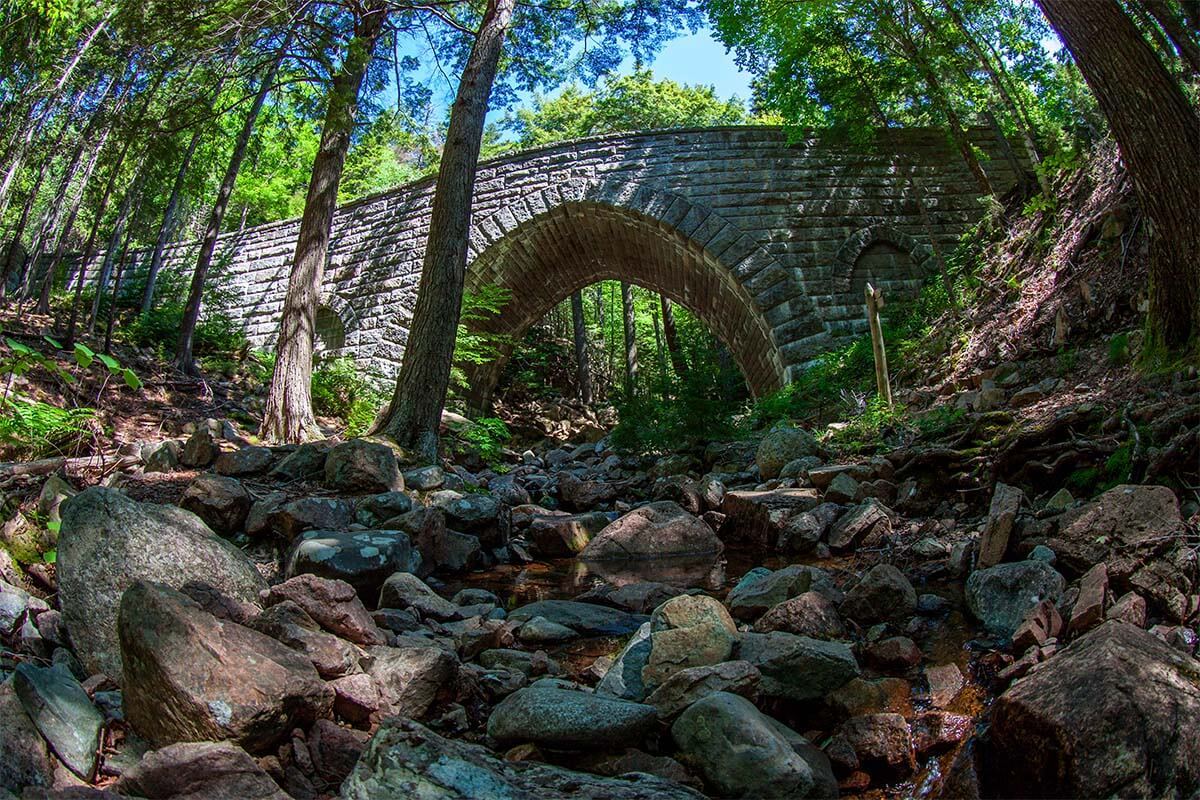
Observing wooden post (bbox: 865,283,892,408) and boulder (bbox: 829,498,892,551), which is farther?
wooden post (bbox: 865,283,892,408)

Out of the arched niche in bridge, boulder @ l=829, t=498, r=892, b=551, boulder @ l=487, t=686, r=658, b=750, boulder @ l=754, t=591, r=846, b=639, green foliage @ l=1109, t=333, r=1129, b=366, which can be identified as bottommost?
boulder @ l=487, t=686, r=658, b=750

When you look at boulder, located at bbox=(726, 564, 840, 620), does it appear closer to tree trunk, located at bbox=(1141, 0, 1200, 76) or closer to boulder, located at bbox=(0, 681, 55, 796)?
boulder, located at bbox=(0, 681, 55, 796)

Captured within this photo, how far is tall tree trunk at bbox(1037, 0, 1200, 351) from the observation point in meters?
3.93

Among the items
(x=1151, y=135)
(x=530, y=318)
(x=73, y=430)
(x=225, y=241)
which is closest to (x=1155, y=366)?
(x=1151, y=135)

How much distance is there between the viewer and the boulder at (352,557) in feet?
13.0

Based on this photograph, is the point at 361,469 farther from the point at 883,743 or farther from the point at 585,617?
the point at 883,743

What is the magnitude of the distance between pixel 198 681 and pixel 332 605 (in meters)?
0.86

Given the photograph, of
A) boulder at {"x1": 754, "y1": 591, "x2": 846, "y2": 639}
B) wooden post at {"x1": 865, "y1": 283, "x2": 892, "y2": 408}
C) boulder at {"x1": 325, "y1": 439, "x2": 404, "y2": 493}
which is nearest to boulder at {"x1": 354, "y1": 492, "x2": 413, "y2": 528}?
boulder at {"x1": 325, "y1": 439, "x2": 404, "y2": 493}

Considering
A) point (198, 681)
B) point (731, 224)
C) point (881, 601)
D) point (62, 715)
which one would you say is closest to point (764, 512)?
point (881, 601)

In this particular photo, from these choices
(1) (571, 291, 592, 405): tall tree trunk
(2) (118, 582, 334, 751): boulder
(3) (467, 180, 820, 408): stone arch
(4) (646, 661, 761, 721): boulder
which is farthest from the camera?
(1) (571, 291, 592, 405): tall tree trunk

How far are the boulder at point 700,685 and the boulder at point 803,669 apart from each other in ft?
0.39

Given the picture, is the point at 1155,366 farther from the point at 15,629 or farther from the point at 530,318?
the point at 530,318

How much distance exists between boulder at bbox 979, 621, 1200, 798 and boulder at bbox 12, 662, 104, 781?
2199 mm

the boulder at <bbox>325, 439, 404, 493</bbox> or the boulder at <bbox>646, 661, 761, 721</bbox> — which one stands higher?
the boulder at <bbox>325, 439, 404, 493</bbox>
